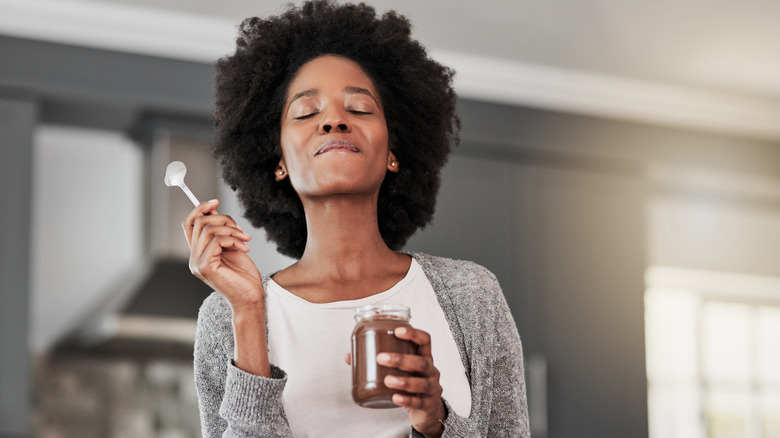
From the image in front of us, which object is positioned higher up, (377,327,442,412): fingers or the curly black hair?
the curly black hair

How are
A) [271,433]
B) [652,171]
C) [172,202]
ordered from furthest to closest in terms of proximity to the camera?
1. [652,171]
2. [172,202]
3. [271,433]

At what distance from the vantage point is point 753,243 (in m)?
4.93

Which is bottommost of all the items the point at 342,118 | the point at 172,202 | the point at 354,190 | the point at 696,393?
the point at 696,393

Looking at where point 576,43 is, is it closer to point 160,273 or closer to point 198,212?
point 160,273

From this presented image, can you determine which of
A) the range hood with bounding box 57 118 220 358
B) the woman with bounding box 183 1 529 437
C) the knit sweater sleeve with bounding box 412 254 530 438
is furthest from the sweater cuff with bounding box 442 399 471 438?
the range hood with bounding box 57 118 220 358

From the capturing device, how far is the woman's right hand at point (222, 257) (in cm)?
141

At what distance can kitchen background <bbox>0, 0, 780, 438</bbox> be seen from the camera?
370cm

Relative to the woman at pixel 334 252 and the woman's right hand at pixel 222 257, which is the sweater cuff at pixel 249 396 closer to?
the woman at pixel 334 252

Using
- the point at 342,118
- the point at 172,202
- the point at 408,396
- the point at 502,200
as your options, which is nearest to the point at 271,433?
the point at 408,396

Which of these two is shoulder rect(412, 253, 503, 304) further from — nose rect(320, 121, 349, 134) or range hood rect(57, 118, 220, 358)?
range hood rect(57, 118, 220, 358)

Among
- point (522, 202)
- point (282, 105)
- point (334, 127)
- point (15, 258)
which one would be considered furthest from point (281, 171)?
point (522, 202)

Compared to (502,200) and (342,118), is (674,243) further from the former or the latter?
(342,118)

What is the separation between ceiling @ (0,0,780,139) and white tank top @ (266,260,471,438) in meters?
2.15

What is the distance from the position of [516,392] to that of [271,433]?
1.30 feet
